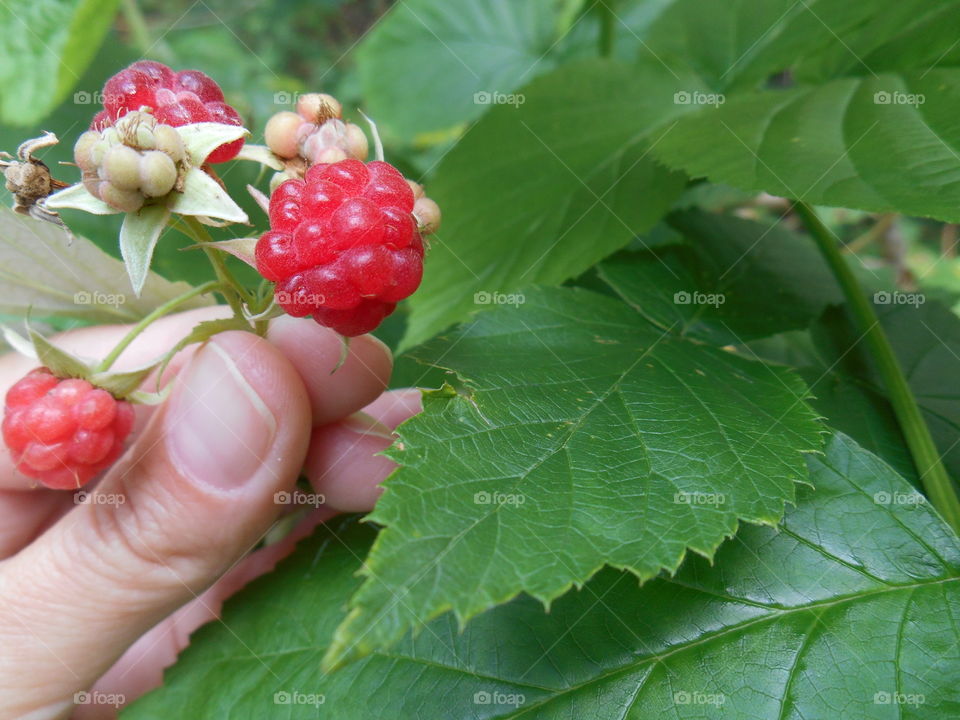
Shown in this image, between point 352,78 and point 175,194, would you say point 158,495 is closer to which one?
point 175,194

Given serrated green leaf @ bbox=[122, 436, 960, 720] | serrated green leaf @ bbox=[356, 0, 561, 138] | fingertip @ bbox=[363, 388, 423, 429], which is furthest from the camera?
serrated green leaf @ bbox=[356, 0, 561, 138]

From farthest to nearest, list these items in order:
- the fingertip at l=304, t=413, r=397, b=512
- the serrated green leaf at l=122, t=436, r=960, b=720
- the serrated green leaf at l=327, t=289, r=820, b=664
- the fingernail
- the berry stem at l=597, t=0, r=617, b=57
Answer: the berry stem at l=597, t=0, r=617, b=57 → the fingertip at l=304, t=413, r=397, b=512 → the fingernail → the serrated green leaf at l=122, t=436, r=960, b=720 → the serrated green leaf at l=327, t=289, r=820, b=664

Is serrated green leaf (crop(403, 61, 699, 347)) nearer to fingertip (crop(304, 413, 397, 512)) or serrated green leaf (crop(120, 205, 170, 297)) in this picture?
fingertip (crop(304, 413, 397, 512))

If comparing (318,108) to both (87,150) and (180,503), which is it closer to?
(87,150)

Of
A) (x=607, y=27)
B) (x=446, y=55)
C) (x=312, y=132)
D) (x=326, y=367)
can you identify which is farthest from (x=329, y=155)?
(x=446, y=55)

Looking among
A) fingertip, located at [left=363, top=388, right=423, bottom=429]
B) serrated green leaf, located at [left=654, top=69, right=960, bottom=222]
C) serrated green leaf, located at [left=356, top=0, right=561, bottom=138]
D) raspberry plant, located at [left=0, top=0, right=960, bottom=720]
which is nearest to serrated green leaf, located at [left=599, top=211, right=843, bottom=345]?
raspberry plant, located at [left=0, top=0, right=960, bottom=720]
